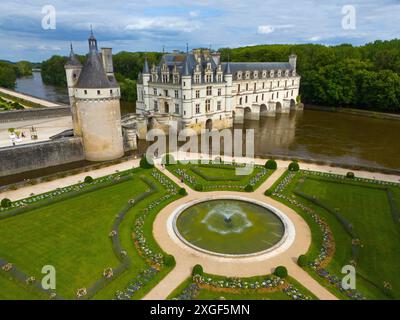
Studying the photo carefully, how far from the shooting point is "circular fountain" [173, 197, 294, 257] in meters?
17.6

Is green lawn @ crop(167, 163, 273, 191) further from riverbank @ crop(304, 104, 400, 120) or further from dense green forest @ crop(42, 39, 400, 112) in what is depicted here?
dense green forest @ crop(42, 39, 400, 112)

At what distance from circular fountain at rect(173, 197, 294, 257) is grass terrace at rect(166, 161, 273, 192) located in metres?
2.41

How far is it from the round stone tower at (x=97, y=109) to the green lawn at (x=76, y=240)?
10.1m

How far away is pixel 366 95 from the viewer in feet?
202

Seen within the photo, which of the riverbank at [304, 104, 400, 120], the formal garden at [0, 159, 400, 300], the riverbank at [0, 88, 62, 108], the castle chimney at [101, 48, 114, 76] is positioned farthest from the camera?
the riverbank at [0, 88, 62, 108]

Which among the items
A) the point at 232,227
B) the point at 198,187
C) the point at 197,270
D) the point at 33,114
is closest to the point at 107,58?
the point at 33,114

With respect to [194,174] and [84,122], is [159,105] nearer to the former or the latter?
[84,122]

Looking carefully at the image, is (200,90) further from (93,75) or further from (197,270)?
(197,270)

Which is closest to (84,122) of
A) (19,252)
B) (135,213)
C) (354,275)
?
(135,213)

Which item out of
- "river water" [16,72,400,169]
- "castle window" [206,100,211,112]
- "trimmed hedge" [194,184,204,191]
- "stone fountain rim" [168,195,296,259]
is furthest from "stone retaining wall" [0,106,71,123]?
"stone fountain rim" [168,195,296,259]

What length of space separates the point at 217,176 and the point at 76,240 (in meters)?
13.5

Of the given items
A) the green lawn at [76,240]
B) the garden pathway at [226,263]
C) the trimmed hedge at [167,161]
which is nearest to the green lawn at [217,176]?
the trimmed hedge at [167,161]

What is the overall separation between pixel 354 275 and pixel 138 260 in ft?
35.4

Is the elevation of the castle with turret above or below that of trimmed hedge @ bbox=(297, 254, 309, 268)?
above
